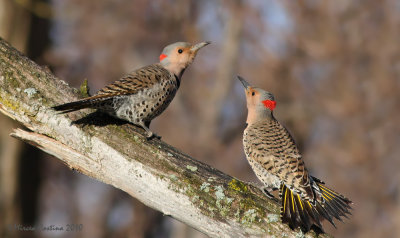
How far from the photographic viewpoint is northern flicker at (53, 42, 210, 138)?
4.73 meters

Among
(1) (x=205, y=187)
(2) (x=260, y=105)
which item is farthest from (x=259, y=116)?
(1) (x=205, y=187)

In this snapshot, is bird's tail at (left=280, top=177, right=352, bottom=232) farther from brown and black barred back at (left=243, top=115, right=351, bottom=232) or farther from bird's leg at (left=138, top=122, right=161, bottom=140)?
bird's leg at (left=138, top=122, right=161, bottom=140)

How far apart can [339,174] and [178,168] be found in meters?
8.97

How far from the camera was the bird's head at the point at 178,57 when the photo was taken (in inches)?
233

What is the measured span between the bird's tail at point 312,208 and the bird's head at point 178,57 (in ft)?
6.14

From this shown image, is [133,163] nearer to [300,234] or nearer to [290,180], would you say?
[300,234]

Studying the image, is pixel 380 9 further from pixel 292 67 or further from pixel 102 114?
pixel 102 114

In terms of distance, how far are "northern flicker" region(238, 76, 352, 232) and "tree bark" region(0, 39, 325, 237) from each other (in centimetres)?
26

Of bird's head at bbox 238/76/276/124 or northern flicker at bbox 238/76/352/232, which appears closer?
northern flicker at bbox 238/76/352/232

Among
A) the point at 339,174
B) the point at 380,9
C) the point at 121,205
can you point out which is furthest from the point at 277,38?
the point at 121,205

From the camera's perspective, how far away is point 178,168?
4.35 metres

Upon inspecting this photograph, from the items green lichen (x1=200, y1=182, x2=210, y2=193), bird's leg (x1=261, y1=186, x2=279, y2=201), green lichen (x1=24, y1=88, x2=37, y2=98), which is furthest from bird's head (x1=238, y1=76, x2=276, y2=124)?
green lichen (x1=24, y1=88, x2=37, y2=98)

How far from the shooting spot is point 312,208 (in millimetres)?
4664

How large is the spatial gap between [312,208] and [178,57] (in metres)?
2.42
